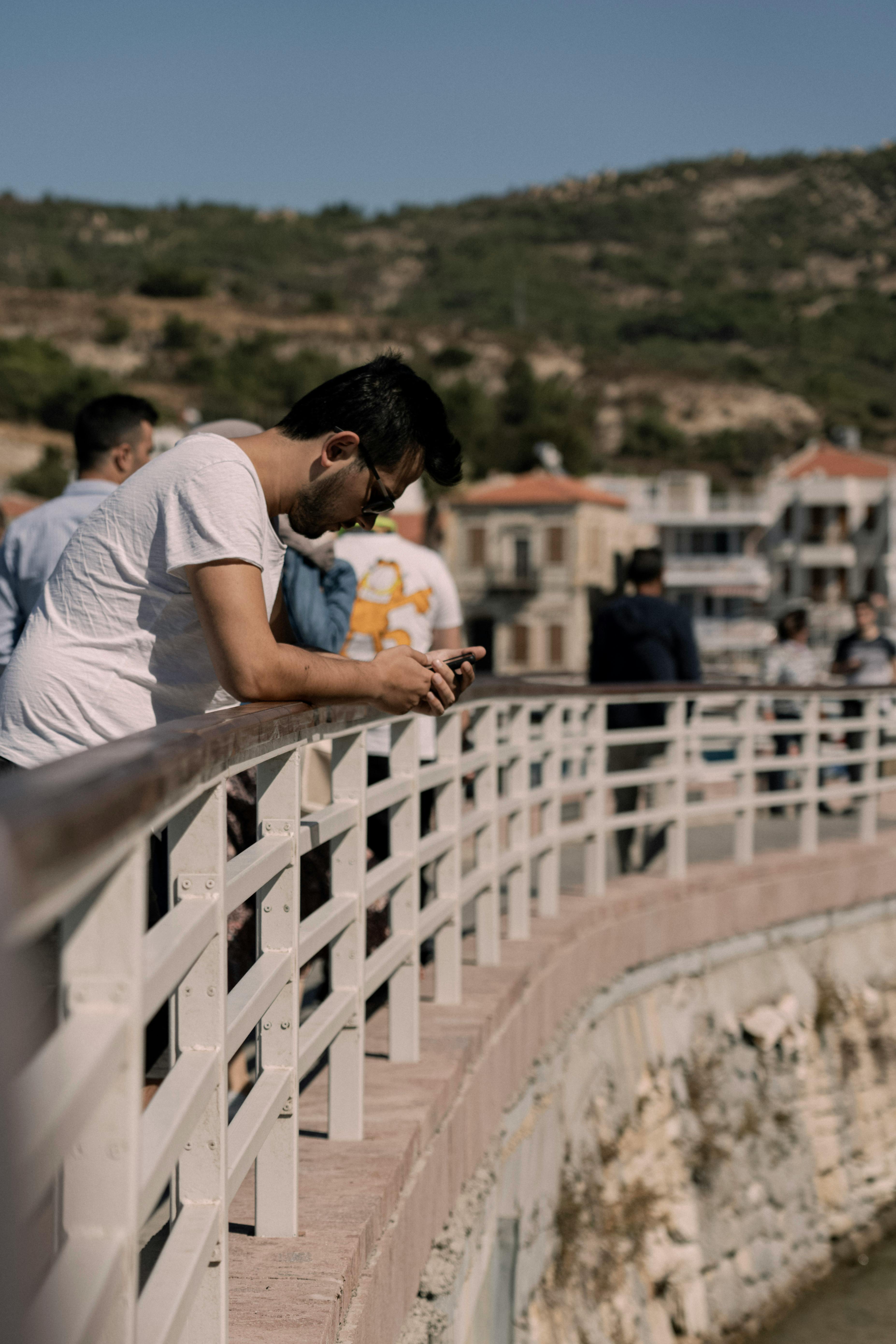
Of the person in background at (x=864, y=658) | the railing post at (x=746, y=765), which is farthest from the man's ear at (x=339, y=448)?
the person in background at (x=864, y=658)

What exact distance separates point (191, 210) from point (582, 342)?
52680 mm

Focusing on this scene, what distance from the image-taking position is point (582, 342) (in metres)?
120

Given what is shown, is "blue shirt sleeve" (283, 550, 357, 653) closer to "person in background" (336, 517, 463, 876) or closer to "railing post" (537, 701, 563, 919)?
"person in background" (336, 517, 463, 876)

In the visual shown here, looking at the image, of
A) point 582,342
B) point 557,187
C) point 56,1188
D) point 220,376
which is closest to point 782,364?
point 582,342

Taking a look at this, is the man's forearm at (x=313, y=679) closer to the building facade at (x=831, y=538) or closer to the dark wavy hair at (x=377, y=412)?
the dark wavy hair at (x=377, y=412)

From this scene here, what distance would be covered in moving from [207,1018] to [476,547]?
55.5m

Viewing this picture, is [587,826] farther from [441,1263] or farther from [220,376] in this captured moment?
A: [220,376]

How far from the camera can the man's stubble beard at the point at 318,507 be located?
2.59 m

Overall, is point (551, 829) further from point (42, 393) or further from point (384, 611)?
point (42, 393)

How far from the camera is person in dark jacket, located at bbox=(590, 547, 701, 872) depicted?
8.07 meters

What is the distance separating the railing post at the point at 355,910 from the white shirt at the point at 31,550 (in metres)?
1.50

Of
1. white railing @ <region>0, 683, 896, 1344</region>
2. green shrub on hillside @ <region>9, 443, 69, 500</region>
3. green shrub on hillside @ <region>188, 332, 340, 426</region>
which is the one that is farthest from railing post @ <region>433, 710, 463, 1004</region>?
green shrub on hillside @ <region>188, 332, 340, 426</region>

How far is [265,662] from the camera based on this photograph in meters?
2.42

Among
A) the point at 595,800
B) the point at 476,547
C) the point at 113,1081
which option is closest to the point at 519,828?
the point at 595,800
